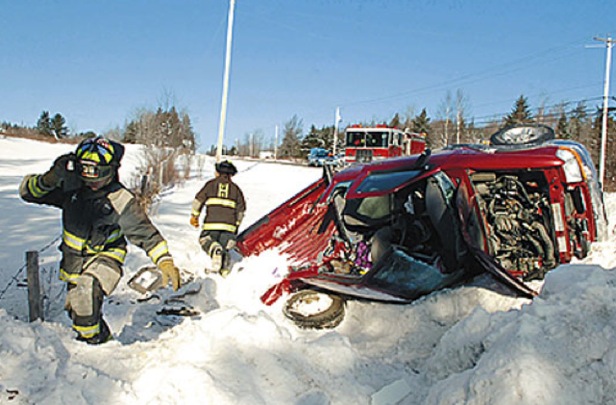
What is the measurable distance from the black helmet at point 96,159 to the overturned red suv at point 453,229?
2133 mm

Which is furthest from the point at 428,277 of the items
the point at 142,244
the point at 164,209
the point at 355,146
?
the point at 355,146

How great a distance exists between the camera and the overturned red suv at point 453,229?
15.4ft

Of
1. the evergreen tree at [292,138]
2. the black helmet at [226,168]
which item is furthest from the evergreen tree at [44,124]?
the black helmet at [226,168]

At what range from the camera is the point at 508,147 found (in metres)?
5.40

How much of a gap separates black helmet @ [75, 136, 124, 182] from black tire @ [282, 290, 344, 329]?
6.86 ft

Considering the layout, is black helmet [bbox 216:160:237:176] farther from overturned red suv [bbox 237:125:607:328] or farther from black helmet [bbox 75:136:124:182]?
black helmet [bbox 75:136:124:182]

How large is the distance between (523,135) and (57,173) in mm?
5146

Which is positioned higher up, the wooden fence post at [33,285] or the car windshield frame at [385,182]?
the car windshield frame at [385,182]

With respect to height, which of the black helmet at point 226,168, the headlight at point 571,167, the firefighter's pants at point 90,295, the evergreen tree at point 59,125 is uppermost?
the evergreen tree at point 59,125

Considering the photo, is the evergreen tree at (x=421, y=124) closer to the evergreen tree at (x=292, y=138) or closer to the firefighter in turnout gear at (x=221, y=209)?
the evergreen tree at (x=292, y=138)

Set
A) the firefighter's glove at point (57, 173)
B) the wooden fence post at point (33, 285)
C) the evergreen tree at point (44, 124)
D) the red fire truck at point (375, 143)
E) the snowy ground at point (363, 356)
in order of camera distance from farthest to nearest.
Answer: the evergreen tree at point (44, 124), the red fire truck at point (375, 143), the wooden fence post at point (33, 285), the firefighter's glove at point (57, 173), the snowy ground at point (363, 356)

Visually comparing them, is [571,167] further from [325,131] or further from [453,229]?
[325,131]

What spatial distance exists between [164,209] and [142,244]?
29.3 feet

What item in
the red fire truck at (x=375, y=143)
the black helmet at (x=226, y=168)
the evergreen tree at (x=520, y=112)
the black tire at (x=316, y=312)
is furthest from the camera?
the evergreen tree at (x=520, y=112)
